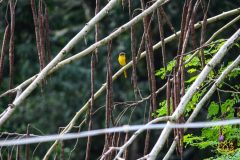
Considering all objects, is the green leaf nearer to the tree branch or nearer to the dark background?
the tree branch

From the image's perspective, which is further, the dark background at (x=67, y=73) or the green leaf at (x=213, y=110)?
the dark background at (x=67, y=73)

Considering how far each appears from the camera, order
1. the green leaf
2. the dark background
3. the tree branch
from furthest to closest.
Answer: the dark background → the green leaf → the tree branch

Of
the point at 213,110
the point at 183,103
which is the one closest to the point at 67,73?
the point at 213,110

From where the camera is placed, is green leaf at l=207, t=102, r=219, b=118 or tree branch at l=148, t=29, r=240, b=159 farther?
green leaf at l=207, t=102, r=219, b=118

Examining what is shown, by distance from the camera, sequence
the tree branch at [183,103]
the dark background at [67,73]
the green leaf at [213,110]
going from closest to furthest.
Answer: the tree branch at [183,103] → the green leaf at [213,110] → the dark background at [67,73]

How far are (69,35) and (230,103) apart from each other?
719cm

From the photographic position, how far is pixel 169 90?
9.32ft

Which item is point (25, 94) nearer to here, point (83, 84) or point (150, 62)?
point (150, 62)

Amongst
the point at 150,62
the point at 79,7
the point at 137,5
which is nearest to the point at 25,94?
the point at 150,62

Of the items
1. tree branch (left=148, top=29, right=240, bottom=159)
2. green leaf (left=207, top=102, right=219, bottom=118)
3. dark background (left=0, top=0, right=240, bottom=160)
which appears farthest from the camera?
dark background (left=0, top=0, right=240, bottom=160)

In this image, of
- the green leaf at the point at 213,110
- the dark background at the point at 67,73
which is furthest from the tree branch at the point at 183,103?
the dark background at the point at 67,73

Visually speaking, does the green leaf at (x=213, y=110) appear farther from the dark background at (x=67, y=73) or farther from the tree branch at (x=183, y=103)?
the dark background at (x=67, y=73)

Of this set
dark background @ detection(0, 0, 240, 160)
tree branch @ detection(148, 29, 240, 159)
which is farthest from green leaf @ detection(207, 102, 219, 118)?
dark background @ detection(0, 0, 240, 160)

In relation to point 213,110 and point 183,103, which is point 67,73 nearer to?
point 213,110
